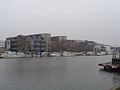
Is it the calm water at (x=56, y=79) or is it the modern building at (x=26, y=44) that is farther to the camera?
the modern building at (x=26, y=44)

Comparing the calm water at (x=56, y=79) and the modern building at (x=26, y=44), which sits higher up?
the modern building at (x=26, y=44)

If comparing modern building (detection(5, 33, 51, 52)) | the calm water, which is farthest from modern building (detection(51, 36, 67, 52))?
the calm water

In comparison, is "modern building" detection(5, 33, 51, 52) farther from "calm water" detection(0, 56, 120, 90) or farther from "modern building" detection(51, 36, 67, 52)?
"calm water" detection(0, 56, 120, 90)

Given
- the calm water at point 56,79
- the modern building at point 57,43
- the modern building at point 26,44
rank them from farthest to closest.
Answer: the modern building at point 57,43, the modern building at point 26,44, the calm water at point 56,79

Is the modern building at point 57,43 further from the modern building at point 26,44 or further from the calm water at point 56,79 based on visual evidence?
the calm water at point 56,79

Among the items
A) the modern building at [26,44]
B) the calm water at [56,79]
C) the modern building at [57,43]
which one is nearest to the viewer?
the calm water at [56,79]

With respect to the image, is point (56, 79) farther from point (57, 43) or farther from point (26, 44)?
point (57, 43)

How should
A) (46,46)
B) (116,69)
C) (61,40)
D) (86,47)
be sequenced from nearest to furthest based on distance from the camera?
(116,69) < (46,46) < (61,40) < (86,47)

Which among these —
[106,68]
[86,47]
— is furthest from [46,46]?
[106,68]

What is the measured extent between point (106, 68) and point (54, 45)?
364 ft

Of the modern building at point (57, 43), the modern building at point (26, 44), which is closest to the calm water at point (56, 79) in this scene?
the modern building at point (26, 44)

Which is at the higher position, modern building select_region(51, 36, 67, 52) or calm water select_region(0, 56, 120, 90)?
modern building select_region(51, 36, 67, 52)

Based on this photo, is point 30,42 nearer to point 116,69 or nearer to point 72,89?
point 116,69

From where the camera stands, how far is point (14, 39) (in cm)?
12150
